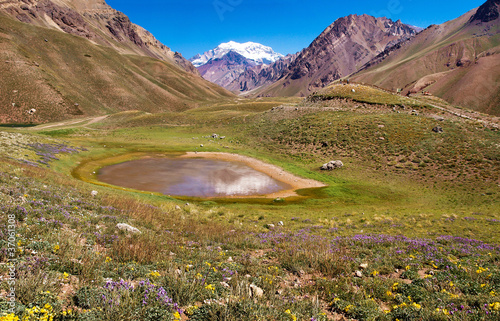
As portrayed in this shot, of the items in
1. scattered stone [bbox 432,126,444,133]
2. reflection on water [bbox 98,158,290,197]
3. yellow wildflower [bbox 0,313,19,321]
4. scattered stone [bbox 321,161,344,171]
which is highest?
scattered stone [bbox 432,126,444,133]

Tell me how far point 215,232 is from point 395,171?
35762mm

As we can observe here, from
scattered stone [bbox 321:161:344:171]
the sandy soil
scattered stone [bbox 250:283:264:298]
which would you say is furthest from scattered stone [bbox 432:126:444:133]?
scattered stone [bbox 250:283:264:298]

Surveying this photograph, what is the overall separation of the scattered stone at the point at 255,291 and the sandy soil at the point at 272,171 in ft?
81.4

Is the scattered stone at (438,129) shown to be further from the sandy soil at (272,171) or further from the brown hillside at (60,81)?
the brown hillside at (60,81)

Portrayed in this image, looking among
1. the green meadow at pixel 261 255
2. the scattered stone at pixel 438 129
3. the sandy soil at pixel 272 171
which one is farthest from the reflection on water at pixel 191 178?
the scattered stone at pixel 438 129

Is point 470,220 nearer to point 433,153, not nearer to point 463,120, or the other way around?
point 433,153

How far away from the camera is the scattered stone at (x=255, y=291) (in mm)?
6833

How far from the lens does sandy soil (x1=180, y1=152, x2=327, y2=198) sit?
114ft

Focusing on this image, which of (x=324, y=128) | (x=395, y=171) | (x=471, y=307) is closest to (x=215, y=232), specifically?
(x=471, y=307)

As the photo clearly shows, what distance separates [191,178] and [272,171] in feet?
46.3

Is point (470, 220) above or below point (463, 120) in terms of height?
below

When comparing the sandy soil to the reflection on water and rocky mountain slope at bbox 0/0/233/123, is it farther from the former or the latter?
rocky mountain slope at bbox 0/0/233/123

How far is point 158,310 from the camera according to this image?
5301 mm

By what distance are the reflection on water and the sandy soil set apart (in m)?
1.31
